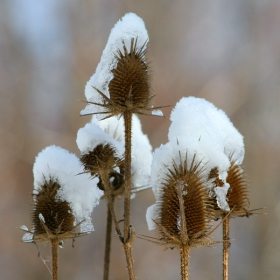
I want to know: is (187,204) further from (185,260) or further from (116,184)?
(116,184)

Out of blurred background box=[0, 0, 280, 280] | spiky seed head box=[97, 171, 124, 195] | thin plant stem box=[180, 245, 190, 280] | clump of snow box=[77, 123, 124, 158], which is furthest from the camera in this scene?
blurred background box=[0, 0, 280, 280]

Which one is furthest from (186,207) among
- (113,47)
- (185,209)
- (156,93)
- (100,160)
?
(156,93)

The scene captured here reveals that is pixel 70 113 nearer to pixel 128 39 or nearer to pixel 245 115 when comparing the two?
pixel 245 115

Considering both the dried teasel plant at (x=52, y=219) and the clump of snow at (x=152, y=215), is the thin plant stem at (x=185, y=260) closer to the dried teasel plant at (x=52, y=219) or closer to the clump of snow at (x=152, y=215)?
the clump of snow at (x=152, y=215)

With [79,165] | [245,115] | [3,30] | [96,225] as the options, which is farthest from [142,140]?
[3,30]

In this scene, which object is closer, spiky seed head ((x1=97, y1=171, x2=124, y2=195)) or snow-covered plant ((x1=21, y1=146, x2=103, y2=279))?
snow-covered plant ((x1=21, y1=146, x2=103, y2=279))

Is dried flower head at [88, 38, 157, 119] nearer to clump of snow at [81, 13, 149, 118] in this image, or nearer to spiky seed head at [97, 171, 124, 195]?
clump of snow at [81, 13, 149, 118]

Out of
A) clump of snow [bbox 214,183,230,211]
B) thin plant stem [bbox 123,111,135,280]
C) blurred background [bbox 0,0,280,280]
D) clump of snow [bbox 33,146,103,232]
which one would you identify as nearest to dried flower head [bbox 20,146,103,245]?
clump of snow [bbox 33,146,103,232]
